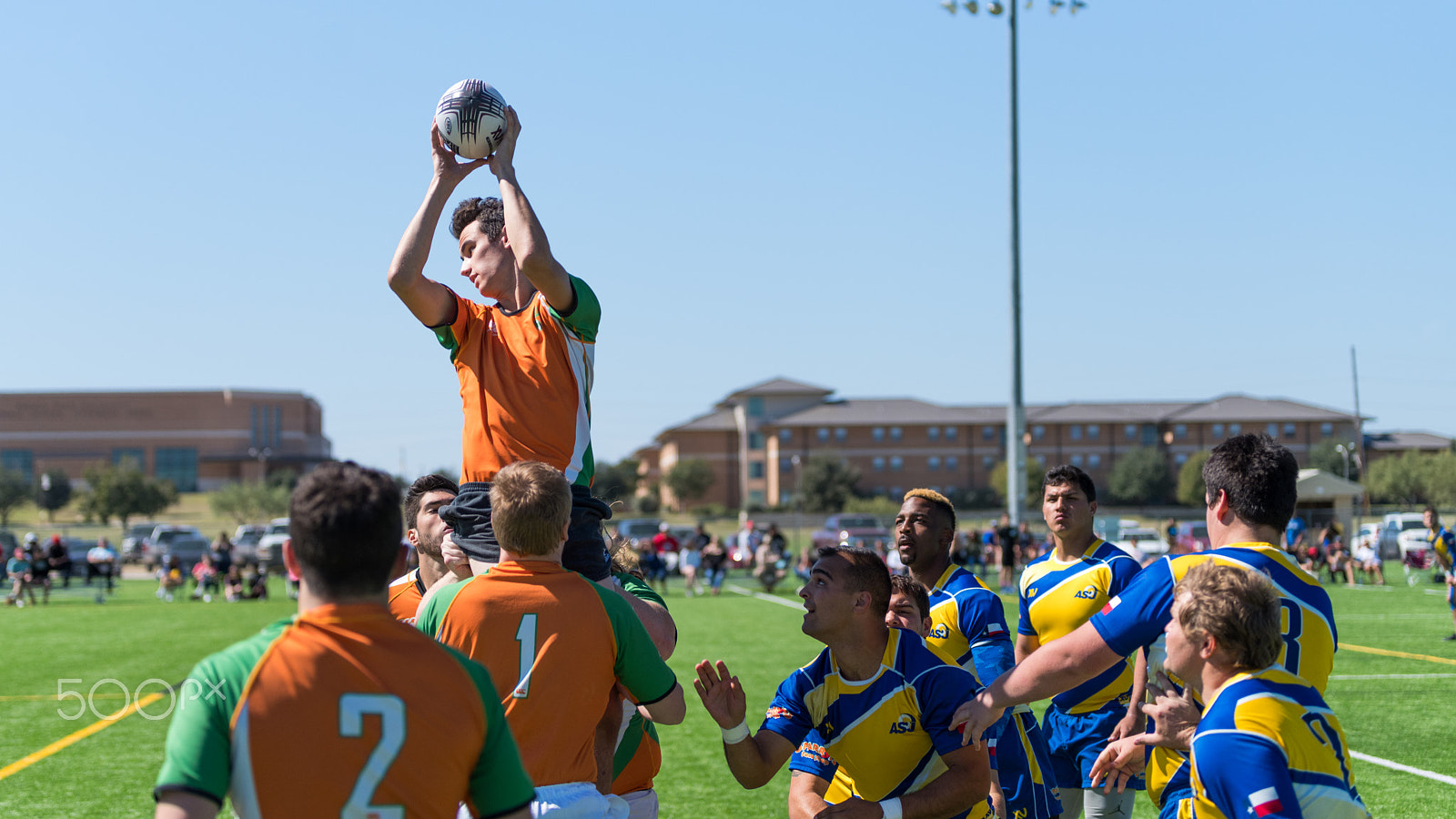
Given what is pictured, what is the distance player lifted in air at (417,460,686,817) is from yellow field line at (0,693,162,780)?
7690 millimetres

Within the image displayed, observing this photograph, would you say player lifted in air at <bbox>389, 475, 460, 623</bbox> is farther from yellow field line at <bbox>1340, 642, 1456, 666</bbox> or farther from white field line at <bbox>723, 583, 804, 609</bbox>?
white field line at <bbox>723, 583, 804, 609</bbox>

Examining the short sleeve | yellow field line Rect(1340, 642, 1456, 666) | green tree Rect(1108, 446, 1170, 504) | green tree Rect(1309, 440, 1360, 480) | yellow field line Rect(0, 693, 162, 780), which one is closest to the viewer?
the short sleeve

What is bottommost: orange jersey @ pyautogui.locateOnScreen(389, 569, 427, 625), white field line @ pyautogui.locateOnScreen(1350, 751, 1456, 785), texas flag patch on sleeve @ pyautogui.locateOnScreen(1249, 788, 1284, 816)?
white field line @ pyautogui.locateOnScreen(1350, 751, 1456, 785)

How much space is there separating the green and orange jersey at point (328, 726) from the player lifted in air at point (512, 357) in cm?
136

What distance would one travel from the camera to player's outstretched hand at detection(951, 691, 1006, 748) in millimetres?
3553

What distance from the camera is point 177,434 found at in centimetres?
11300

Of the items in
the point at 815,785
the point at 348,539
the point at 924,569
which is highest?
the point at 348,539

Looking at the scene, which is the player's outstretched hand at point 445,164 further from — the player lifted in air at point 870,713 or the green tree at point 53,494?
the green tree at point 53,494

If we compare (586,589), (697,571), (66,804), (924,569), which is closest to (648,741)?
(586,589)

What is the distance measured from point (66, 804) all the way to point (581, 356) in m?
6.28

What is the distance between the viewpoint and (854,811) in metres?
3.87

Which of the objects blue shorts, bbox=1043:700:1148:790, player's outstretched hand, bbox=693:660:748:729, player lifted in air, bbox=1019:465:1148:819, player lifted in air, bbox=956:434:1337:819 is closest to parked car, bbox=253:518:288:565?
player lifted in air, bbox=1019:465:1148:819

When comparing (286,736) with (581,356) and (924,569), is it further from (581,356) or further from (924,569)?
(924,569)

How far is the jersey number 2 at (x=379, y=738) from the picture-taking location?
2346 mm
